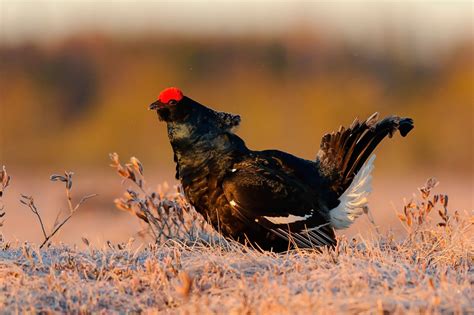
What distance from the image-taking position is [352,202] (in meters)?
6.76

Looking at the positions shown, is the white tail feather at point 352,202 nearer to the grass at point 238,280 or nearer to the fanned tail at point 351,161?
the fanned tail at point 351,161

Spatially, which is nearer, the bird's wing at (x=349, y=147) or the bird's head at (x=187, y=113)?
the bird's head at (x=187, y=113)

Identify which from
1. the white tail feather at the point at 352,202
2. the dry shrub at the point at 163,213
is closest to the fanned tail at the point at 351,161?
the white tail feather at the point at 352,202

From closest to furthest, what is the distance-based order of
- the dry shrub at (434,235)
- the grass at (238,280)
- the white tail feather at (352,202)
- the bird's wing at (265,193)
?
the grass at (238,280) → the dry shrub at (434,235) → the bird's wing at (265,193) → the white tail feather at (352,202)

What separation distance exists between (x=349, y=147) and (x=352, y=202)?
413 millimetres

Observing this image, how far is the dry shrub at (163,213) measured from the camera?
6.74m

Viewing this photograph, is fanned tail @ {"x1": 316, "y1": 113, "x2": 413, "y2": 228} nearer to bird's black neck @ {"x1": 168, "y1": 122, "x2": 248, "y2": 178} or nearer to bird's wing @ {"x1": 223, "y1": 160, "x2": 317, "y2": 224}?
bird's wing @ {"x1": 223, "y1": 160, "x2": 317, "y2": 224}

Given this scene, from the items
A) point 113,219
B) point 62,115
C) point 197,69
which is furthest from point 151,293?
point 197,69

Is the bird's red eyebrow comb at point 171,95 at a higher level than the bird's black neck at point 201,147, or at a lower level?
higher

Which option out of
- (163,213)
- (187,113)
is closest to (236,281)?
(187,113)

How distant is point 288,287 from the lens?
182 inches

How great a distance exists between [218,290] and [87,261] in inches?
42.3

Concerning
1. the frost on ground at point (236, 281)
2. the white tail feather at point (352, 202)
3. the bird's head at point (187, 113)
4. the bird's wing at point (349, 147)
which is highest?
the bird's head at point (187, 113)

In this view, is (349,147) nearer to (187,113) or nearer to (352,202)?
(352,202)
